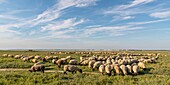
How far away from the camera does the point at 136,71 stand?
748 inches

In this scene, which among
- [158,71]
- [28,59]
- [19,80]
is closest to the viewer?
[19,80]

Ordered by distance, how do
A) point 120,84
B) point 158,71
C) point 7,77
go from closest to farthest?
point 120,84 < point 7,77 < point 158,71

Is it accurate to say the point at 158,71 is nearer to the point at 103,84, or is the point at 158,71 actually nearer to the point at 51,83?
the point at 103,84

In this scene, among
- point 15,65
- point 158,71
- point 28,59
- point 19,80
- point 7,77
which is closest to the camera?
point 19,80

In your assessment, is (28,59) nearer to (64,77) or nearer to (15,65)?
(15,65)

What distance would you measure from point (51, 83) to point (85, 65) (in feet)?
41.3

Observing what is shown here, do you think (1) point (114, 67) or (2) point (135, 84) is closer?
(2) point (135, 84)

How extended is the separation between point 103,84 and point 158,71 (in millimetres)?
9024

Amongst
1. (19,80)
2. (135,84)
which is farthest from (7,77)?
(135,84)

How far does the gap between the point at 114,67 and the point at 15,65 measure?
45.6 ft

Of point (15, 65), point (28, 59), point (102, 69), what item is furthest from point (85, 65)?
point (28, 59)

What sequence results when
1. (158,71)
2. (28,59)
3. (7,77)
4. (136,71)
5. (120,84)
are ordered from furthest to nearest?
(28,59) → (158,71) → (136,71) → (7,77) → (120,84)

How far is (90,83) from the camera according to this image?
14.5 metres

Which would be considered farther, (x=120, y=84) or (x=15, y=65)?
(x=15, y=65)
